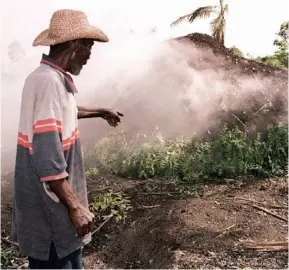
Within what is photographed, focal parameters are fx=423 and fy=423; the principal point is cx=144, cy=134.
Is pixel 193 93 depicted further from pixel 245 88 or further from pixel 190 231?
pixel 190 231

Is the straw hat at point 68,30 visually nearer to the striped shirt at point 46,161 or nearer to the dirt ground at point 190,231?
the striped shirt at point 46,161

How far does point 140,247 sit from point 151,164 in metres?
2.20

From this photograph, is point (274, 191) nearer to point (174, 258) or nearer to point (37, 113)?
point (174, 258)

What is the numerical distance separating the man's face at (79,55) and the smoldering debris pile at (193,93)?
5473mm

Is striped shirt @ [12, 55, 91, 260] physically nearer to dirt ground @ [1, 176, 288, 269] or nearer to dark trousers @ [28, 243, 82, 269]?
dark trousers @ [28, 243, 82, 269]

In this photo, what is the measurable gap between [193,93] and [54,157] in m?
6.48

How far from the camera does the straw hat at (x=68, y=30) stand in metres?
1.91

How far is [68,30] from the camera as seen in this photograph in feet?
6.33

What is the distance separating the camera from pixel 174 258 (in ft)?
12.4

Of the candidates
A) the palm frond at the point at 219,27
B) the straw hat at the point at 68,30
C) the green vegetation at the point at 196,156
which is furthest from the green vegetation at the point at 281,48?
the straw hat at the point at 68,30

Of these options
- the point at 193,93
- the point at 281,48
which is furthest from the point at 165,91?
the point at 281,48

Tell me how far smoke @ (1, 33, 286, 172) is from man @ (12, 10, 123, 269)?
545cm

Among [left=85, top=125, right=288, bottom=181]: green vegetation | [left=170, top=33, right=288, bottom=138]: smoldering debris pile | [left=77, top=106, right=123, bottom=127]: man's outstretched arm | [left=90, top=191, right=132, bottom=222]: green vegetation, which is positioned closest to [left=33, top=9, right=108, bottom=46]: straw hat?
[left=77, top=106, right=123, bottom=127]: man's outstretched arm

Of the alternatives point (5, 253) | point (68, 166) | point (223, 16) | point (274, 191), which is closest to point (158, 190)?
point (274, 191)
